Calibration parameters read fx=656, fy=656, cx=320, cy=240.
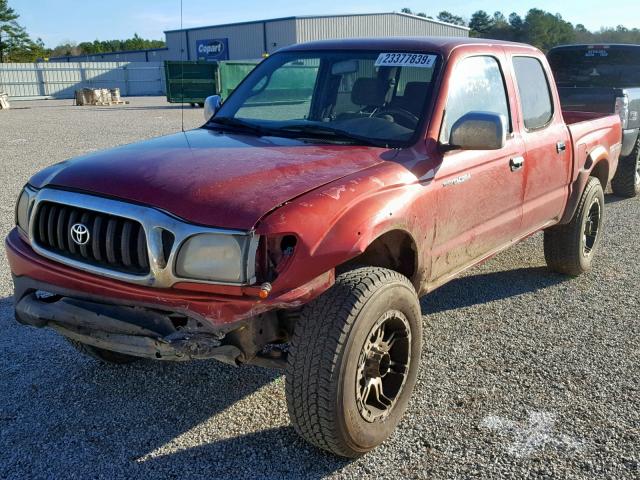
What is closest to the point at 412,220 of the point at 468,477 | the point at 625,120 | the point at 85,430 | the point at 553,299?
the point at 468,477

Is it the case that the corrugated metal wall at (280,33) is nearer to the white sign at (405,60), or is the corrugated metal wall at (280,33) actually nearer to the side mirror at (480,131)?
the white sign at (405,60)

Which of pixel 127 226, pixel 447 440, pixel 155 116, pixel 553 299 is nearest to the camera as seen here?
pixel 127 226

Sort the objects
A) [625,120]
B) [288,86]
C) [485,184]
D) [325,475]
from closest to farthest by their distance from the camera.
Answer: [325,475] → [485,184] → [288,86] → [625,120]

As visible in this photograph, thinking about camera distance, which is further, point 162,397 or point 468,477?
point 162,397

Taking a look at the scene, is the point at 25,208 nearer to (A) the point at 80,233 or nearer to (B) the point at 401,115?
(A) the point at 80,233

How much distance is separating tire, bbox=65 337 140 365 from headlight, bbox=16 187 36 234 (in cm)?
79

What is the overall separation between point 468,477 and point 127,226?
1832 mm

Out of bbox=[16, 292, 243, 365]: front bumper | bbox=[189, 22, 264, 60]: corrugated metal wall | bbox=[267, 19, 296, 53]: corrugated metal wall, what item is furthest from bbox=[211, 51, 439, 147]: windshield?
bbox=[189, 22, 264, 60]: corrugated metal wall

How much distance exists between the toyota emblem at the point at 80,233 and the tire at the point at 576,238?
391 cm

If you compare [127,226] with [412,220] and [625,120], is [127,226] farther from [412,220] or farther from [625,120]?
[625,120]

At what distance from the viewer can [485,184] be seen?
154 inches

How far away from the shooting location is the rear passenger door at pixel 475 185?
3.62 metres

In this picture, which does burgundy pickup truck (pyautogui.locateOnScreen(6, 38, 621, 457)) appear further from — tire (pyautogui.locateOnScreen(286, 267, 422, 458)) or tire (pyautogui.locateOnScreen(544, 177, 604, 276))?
tire (pyautogui.locateOnScreen(544, 177, 604, 276))

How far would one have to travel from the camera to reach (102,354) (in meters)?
3.82
